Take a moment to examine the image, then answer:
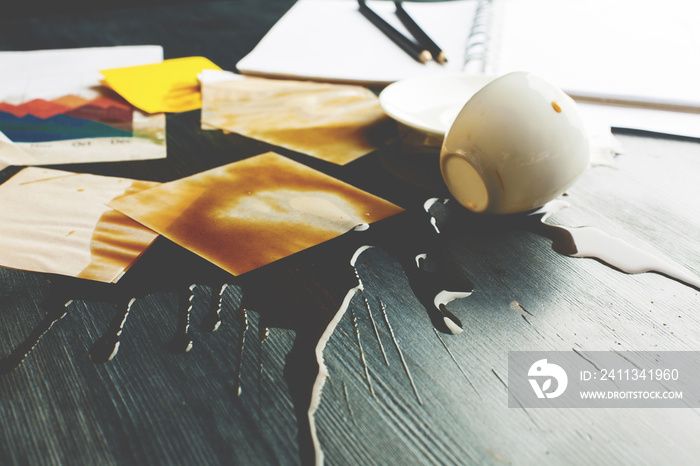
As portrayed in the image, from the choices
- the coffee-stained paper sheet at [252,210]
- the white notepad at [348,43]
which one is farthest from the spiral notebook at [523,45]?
the coffee-stained paper sheet at [252,210]

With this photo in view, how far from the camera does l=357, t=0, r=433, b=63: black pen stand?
638 millimetres

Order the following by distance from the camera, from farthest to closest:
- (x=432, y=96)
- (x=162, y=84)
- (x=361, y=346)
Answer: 1. (x=162, y=84)
2. (x=432, y=96)
3. (x=361, y=346)

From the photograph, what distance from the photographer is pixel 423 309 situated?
0.91ft

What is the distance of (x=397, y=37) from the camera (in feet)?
2.31

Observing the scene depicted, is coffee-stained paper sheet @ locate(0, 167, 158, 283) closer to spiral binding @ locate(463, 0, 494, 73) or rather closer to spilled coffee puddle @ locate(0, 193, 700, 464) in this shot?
spilled coffee puddle @ locate(0, 193, 700, 464)

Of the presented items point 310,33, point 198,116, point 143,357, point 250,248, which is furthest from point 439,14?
point 143,357

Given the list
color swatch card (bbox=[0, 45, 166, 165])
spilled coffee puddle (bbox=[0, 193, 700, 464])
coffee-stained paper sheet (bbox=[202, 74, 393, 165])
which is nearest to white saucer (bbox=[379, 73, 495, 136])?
coffee-stained paper sheet (bbox=[202, 74, 393, 165])

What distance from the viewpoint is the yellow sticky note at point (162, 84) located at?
0.55 meters

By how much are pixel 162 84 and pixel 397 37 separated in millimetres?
362

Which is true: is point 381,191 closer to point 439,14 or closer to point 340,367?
point 340,367

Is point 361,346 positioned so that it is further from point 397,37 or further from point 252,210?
point 397,37

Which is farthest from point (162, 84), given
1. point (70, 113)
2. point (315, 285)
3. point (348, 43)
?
point (315, 285)

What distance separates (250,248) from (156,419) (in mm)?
136

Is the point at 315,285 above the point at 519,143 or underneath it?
underneath
